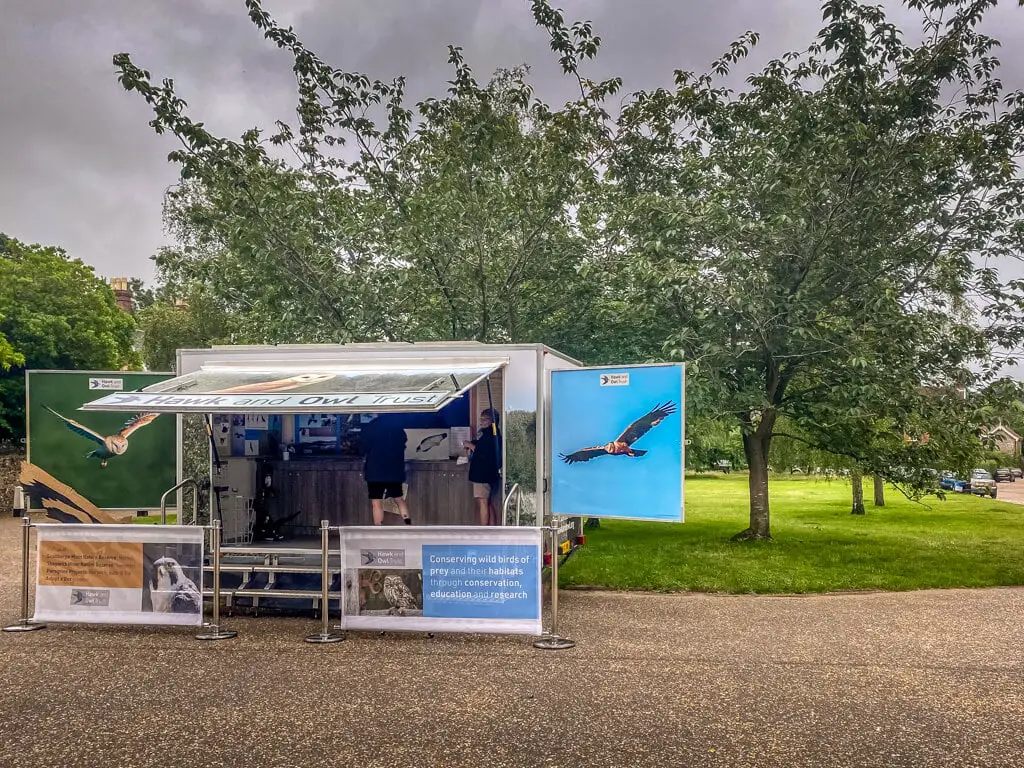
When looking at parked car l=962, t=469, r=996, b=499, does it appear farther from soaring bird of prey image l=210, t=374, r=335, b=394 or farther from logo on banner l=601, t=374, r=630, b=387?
soaring bird of prey image l=210, t=374, r=335, b=394

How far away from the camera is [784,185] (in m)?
12.2

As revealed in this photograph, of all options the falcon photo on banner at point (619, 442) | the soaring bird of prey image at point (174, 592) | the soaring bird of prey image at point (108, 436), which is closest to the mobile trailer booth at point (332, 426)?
the falcon photo on banner at point (619, 442)

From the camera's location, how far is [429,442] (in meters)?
10.0

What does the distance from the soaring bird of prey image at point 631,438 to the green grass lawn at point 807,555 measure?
242 centimetres

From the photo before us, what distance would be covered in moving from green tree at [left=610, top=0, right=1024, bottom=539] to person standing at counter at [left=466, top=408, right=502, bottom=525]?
3582mm

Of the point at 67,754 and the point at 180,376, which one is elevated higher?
the point at 180,376

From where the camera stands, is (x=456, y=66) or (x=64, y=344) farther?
(x=64, y=344)

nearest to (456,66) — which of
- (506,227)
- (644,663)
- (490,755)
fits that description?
(506,227)

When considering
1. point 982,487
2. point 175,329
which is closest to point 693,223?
point 175,329

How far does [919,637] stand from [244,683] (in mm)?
5643

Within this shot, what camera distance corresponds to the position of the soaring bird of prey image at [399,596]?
6.93 m

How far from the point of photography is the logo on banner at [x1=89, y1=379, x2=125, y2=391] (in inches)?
387

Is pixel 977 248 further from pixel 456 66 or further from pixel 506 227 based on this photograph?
pixel 456 66

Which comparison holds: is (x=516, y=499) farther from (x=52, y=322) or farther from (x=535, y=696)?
(x=52, y=322)
